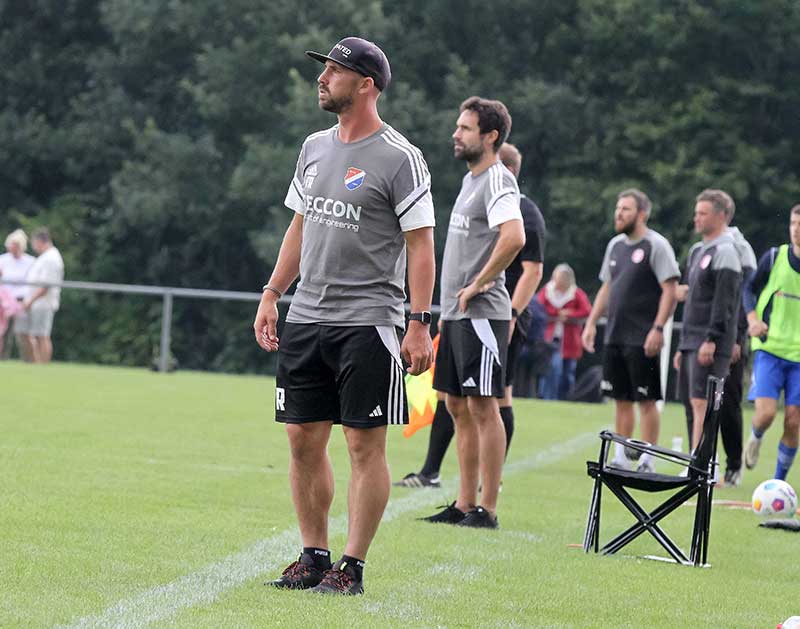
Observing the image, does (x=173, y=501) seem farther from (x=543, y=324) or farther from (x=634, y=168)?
(x=634, y=168)

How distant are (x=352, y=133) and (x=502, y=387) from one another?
258 centimetres

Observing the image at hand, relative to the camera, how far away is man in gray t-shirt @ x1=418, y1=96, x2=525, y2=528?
26.8ft

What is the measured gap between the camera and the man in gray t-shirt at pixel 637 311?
37.7 feet

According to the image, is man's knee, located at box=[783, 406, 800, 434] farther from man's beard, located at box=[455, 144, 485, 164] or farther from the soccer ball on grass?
man's beard, located at box=[455, 144, 485, 164]

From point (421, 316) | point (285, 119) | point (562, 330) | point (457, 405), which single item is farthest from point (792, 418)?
point (285, 119)

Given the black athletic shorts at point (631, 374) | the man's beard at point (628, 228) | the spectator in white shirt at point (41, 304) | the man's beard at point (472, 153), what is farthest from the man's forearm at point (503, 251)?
the spectator in white shirt at point (41, 304)

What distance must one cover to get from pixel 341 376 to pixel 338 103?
102 centimetres

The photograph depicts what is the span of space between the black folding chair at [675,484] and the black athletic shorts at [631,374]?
398 centimetres

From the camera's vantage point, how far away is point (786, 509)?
9.34 meters

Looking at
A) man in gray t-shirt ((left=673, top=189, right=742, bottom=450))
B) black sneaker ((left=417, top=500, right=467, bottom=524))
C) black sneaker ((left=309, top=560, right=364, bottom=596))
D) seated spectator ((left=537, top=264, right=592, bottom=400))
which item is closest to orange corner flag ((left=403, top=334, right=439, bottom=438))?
man in gray t-shirt ((left=673, top=189, right=742, bottom=450))

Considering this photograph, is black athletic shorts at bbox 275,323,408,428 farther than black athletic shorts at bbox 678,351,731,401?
No

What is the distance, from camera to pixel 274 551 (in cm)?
685

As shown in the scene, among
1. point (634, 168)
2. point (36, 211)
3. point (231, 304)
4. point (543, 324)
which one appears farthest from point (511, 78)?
point (543, 324)

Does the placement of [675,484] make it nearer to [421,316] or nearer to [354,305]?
[421,316]
